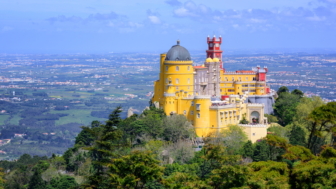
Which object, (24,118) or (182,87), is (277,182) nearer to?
(182,87)

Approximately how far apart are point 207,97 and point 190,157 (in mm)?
8839

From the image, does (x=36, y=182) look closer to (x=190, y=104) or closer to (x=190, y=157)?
(x=190, y=157)

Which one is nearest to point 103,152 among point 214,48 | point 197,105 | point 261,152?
point 261,152

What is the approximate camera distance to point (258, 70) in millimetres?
81438

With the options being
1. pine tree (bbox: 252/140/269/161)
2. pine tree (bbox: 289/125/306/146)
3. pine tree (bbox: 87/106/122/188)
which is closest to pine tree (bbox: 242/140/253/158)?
pine tree (bbox: 252/140/269/161)

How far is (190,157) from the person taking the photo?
190 feet

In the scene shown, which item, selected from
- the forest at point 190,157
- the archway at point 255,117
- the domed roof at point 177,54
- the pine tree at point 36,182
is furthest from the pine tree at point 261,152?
the pine tree at point 36,182

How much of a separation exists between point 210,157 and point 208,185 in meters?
6.23

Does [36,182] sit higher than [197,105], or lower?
lower

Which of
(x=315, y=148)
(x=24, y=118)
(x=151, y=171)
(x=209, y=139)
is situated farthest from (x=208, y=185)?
(x=24, y=118)

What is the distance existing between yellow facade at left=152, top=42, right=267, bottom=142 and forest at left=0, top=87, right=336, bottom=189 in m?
1.32

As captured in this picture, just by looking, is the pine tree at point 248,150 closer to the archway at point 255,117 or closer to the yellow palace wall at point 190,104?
the yellow palace wall at point 190,104

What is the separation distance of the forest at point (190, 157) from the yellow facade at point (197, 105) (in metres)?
1.32

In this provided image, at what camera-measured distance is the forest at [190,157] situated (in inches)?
1676
